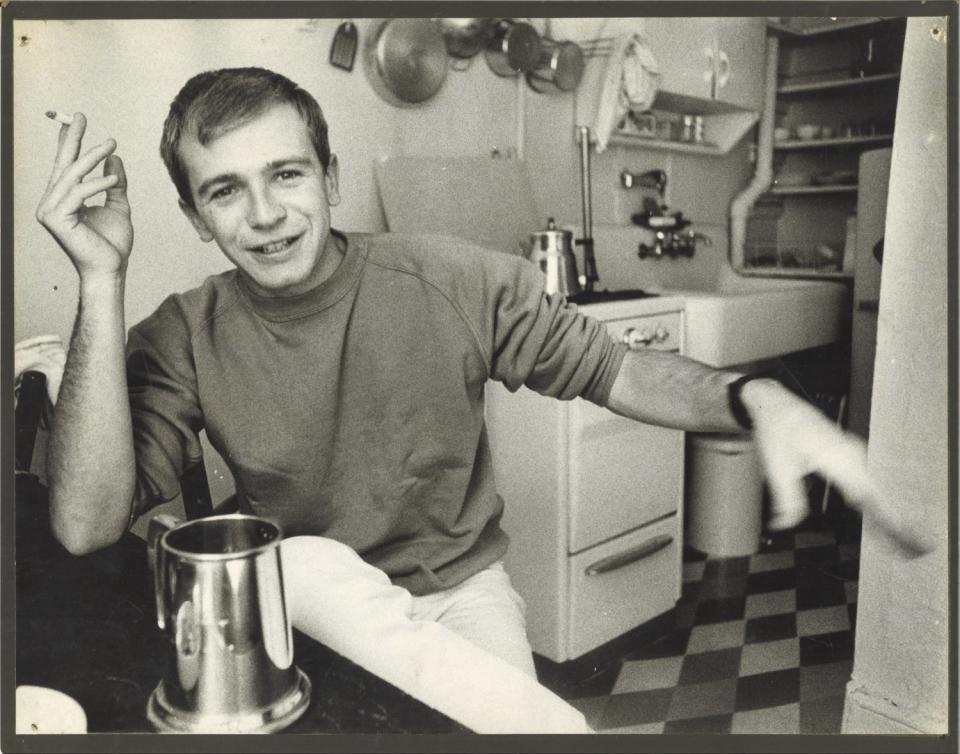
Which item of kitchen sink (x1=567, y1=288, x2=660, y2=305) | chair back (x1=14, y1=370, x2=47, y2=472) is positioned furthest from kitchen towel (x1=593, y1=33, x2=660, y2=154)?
chair back (x1=14, y1=370, x2=47, y2=472)

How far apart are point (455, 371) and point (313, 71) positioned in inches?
19.3

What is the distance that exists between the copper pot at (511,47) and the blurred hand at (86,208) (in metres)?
1.20

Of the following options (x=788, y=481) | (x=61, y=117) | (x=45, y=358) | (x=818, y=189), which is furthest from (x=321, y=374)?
(x=818, y=189)

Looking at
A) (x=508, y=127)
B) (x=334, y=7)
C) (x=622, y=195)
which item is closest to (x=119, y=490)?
(x=334, y=7)

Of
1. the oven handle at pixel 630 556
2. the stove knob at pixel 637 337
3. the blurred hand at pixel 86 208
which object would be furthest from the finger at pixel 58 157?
the oven handle at pixel 630 556

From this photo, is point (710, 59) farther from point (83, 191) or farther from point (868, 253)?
point (83, 191)

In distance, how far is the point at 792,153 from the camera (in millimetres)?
2574

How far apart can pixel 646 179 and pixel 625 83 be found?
15.7 inches

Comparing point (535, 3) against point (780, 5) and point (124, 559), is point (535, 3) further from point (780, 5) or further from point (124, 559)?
point (124, 559)

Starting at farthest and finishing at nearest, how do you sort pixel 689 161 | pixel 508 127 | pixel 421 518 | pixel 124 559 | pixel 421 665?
pixel 689 161
pixel 508 127
pixel 421 518
pixel 124 559
pixel 421 665

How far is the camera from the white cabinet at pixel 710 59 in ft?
6.57

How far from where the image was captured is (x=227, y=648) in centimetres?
71

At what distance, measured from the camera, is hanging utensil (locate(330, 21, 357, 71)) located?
1.22m

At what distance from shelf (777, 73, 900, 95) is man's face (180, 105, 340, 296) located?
102cm
